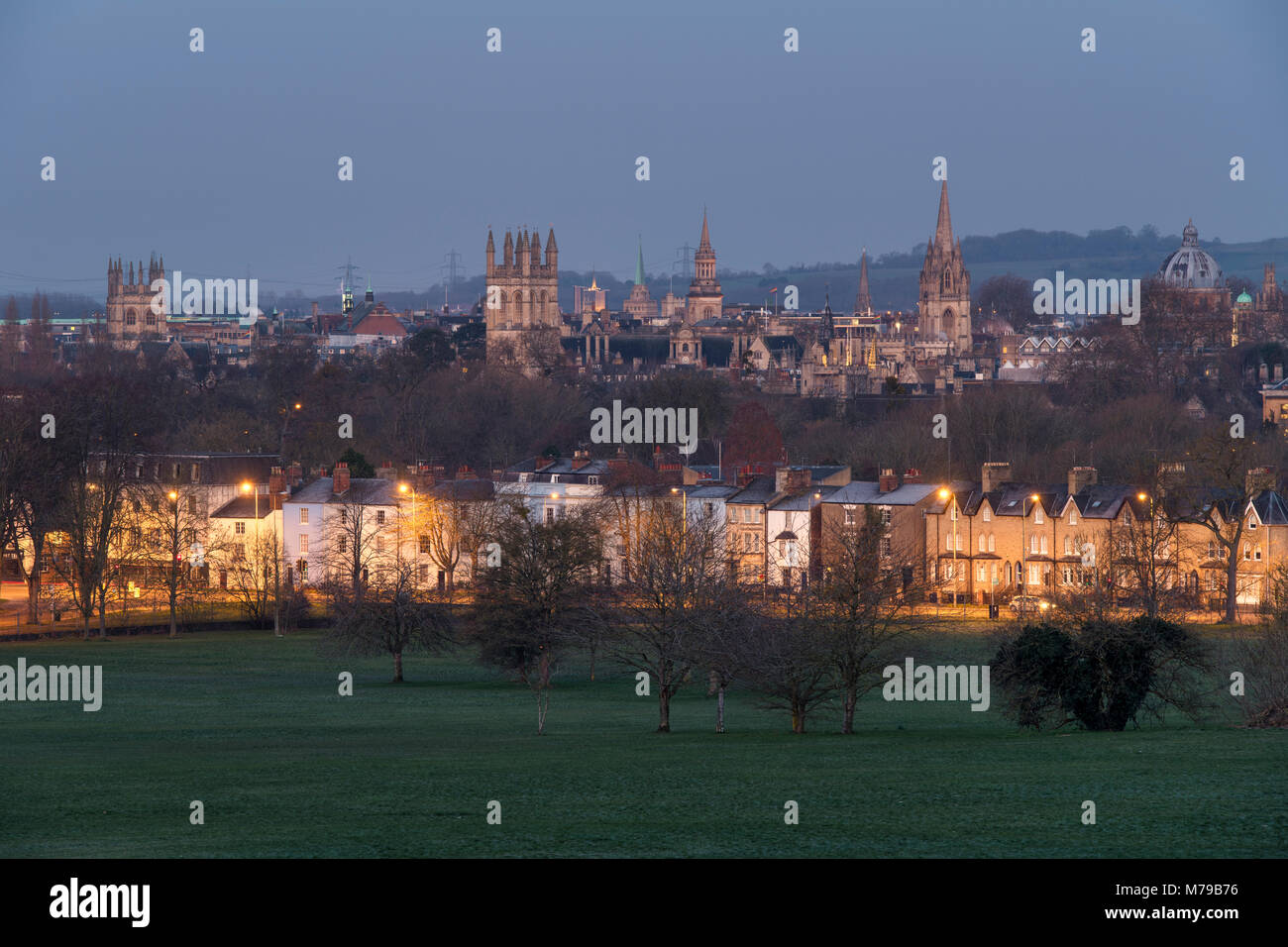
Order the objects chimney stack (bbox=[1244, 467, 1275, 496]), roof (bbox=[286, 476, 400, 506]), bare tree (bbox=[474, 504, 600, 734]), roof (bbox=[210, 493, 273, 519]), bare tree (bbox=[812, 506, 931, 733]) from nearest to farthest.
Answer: bare tree (bbox=[812, 506, 931, 733]) < bare tree (bbox=[474, 504, 600, 734]) < chimney stack (bbox=[1244, 467, 1275, 496]) < roof (bbox=[286, 476, 400, 506]) < roof (bbox=[210, 493, 273, 519])

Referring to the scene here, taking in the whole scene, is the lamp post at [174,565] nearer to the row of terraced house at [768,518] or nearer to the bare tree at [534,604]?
the row of terraced house at [768,518]

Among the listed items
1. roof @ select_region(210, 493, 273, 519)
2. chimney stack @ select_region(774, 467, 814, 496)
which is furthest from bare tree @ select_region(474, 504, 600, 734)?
roof @ select_region(210, 493, 273, 519)

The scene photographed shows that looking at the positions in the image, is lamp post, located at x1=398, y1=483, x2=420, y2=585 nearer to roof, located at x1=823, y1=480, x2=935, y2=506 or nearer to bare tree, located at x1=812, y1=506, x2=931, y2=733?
roof, located at x1=823, y1=480, x2=935, y2=506

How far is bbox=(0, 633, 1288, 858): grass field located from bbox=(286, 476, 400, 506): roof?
3094 cm

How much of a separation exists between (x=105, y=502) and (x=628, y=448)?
42608 mm

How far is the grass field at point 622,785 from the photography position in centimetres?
1658

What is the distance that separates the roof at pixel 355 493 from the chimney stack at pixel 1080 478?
75.9ft

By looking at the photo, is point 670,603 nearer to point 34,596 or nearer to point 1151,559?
point 1151,559

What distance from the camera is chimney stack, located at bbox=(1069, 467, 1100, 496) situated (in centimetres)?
6259

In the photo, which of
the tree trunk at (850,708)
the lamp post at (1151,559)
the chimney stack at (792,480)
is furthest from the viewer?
the chimney stack at (792,480)

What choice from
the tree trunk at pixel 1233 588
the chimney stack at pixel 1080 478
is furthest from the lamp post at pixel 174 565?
the tree trunk at pixel 1233 588

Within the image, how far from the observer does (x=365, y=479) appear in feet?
227

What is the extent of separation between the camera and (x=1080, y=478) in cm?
6353
